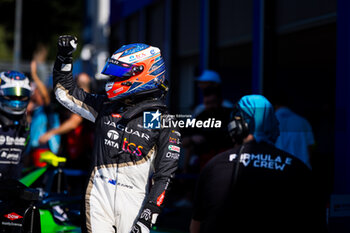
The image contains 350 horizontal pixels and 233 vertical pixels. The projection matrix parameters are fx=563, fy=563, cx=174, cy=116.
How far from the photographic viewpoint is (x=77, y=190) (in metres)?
6.28

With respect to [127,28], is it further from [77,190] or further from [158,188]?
[158,188]

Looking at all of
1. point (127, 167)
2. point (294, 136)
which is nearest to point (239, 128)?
point (127, 167)

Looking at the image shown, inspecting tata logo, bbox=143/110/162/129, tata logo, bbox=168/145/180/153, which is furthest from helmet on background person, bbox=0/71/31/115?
tata logo, bbox=168/145/180/153

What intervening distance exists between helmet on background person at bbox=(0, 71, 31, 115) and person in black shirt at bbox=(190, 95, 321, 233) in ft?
8.67

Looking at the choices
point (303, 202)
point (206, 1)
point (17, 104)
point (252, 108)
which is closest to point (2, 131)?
point (17, 104)

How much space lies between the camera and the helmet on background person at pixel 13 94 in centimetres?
494

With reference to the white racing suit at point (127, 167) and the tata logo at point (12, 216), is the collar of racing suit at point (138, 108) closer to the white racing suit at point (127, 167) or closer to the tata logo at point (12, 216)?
the white racing suit at point (127, 167)

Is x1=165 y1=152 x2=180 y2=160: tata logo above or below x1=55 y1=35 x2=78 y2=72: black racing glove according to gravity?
below

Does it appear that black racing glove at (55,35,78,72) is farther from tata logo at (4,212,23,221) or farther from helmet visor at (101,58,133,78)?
tata logo at (4,212,23,221)

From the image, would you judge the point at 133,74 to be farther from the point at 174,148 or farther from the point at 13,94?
the point at 13,94

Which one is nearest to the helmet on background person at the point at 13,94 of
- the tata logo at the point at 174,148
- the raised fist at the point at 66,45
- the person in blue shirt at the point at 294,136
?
the raised fist at the point at 66,45

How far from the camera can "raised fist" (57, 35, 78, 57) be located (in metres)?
3.62

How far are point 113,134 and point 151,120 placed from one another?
0.83 feet

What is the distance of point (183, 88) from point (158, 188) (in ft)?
23.3
